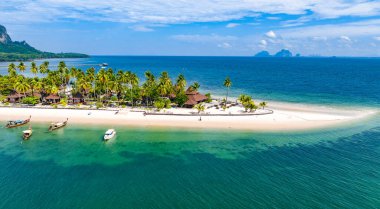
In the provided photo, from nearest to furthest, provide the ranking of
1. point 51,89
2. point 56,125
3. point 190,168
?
1. point 190,168
2. point 56,125
3. point 51,89

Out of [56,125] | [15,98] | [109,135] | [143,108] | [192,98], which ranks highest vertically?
[192,98]

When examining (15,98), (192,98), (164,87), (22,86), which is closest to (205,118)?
(192,98)

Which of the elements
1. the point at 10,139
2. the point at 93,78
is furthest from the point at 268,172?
the point at 93,78

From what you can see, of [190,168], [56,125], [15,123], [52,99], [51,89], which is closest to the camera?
[190,168]

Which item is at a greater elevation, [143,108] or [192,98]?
[192,98]

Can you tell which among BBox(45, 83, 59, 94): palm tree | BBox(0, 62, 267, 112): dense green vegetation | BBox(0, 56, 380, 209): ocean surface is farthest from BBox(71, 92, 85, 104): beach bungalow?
BBox(0, 56, 380, 209): ocean surface

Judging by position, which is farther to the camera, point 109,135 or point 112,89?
point 112,89

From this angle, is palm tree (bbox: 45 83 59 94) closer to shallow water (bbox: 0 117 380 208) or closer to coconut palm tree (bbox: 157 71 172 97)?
shallow water (bbox: 0 117 380 208)

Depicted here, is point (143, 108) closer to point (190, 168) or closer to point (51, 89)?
point (51, 89)
